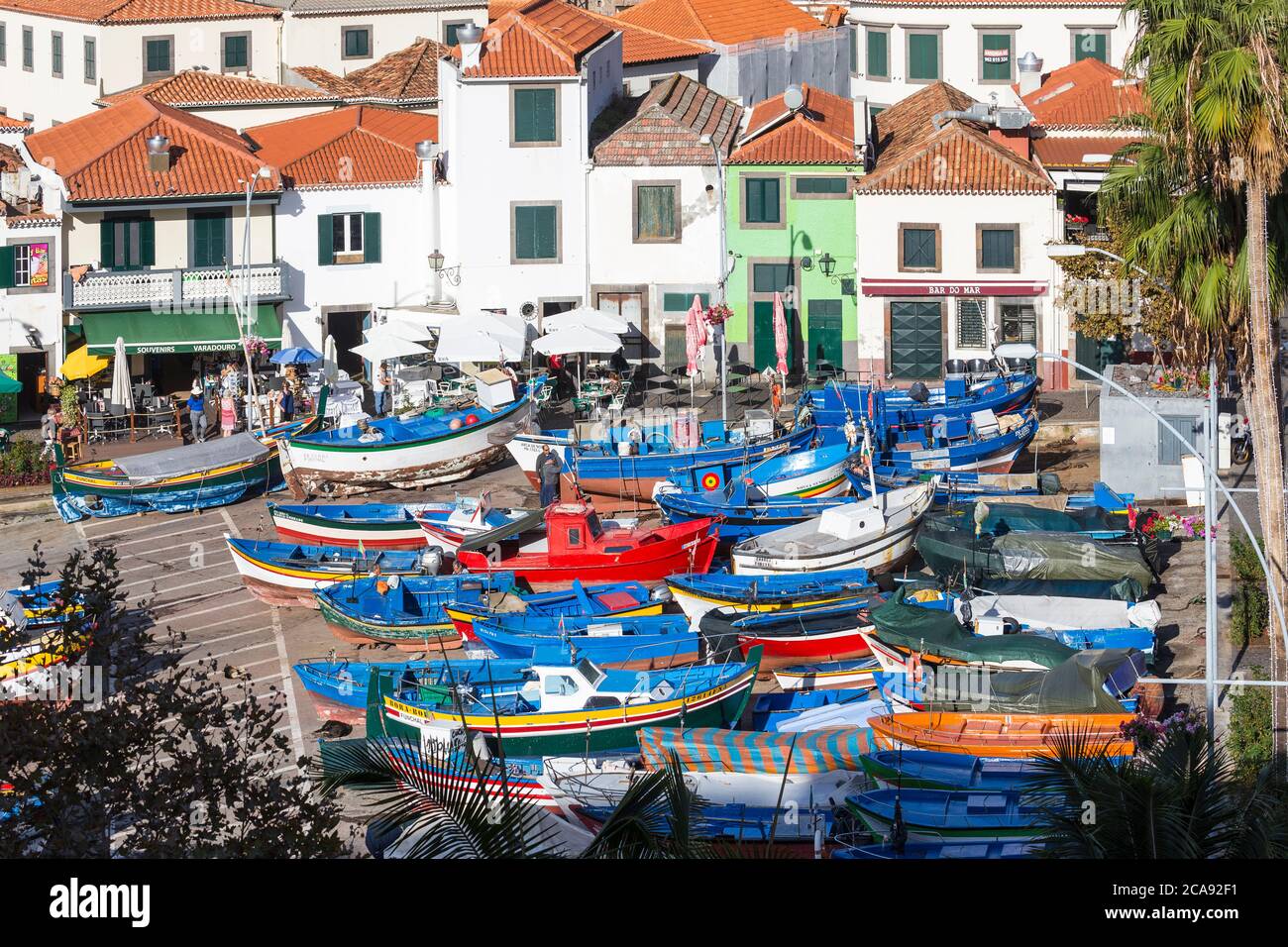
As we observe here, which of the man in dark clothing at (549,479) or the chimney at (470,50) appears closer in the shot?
the man in dark clothing at (549,479)

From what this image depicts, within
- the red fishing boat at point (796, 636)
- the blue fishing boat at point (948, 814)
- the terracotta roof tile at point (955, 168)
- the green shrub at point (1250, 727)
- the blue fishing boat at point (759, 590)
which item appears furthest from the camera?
the terracotta roof tile at point (955, 168)

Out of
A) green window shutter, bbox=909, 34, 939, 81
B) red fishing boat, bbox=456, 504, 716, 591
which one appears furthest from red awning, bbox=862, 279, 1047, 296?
red fishing boat, bbox=456, 504, 716, 591

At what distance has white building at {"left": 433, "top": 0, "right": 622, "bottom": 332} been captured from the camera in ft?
177

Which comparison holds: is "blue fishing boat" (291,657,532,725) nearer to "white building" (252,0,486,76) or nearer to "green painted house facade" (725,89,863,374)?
"green painted house facade" (725,89,863,374)

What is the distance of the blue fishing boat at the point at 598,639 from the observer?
32656 mm

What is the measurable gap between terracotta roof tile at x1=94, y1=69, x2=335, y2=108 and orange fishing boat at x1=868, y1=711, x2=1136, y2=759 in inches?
1564

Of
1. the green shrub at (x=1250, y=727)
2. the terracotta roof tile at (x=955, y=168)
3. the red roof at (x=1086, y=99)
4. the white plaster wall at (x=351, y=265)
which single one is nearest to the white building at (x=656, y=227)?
the terracotta roof tile at (x=955, y=168)

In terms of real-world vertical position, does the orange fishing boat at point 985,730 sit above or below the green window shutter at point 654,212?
below

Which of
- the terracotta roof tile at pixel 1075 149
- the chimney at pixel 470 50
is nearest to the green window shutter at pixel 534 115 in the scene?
the chimney at pixel 470 50

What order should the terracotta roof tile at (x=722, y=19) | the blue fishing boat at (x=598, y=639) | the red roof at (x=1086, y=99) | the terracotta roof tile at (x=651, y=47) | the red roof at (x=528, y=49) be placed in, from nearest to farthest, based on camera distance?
the blue fishing boat at (x=598, y=639), the red roof at (x=528, y=49), the red roof at (x=1086, y=99), the terracotta roof tile at (x=651, y=47), the terracotta roof tile at (x=722, y=19)

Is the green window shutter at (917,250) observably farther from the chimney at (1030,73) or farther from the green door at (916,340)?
the chimney at (1030,73)

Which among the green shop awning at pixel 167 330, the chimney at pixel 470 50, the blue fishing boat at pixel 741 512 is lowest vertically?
the blue fishing boat at pixel 741 512

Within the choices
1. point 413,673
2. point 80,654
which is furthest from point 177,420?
point 80,654

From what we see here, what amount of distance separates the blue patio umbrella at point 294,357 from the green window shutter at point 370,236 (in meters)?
3.32
